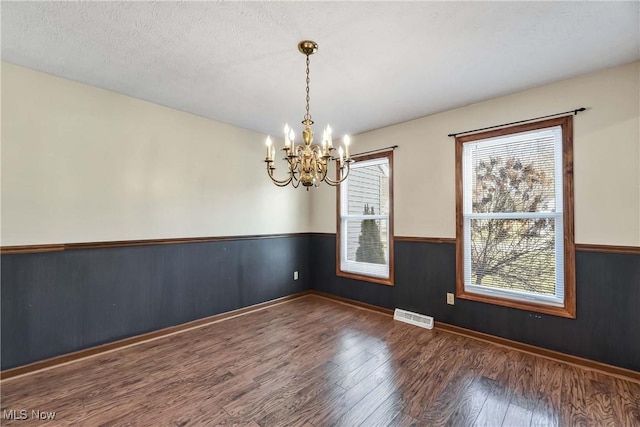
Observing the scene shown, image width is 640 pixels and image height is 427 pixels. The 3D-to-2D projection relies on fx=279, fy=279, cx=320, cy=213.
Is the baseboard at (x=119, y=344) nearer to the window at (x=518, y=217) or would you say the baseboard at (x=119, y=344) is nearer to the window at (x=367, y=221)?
the window at (x=367, y=221)

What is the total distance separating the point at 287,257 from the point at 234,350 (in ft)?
6.00

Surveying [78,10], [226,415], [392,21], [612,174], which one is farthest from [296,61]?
[612,174]

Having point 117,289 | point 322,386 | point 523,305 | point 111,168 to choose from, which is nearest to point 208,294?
point 117,289

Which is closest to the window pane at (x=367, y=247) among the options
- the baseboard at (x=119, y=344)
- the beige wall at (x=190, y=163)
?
the beige wall at (x=190, y=163)

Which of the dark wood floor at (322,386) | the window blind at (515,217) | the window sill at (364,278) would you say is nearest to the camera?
the dark wood floor at (322,386)

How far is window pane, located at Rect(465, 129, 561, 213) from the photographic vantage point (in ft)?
8.86

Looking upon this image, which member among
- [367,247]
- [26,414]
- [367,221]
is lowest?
[26,414]

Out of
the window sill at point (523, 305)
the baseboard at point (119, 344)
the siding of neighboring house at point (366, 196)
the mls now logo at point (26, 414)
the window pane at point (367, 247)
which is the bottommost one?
the mls now logo at point (26, 414)

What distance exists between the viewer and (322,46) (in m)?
2.06

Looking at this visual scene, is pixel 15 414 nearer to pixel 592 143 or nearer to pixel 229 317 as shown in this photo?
pixel 229 317

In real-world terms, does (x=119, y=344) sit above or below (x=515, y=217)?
below

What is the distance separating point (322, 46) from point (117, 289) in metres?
2.98

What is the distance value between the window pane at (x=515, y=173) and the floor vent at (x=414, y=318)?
55.8 inches

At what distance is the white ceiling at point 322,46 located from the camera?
5.66 ft
